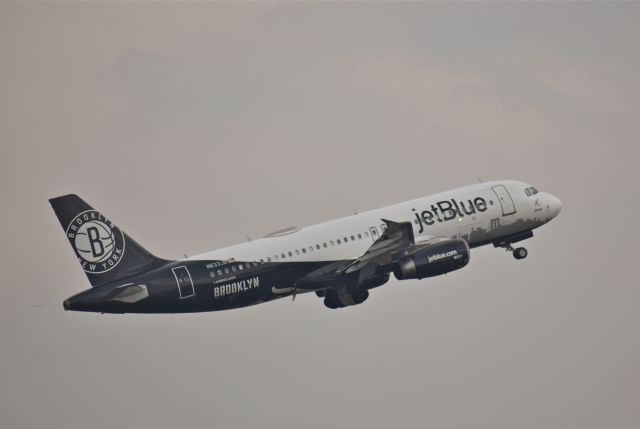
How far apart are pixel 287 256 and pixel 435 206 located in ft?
35.3

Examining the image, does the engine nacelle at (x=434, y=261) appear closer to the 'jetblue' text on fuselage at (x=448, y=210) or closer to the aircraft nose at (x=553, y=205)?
the 'jetblue' text on fuselage at (x=448, y=210)

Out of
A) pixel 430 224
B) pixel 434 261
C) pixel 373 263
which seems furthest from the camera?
pixel 430 224

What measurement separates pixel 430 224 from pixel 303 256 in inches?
346

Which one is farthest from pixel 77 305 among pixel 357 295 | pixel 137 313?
pixel 357 295

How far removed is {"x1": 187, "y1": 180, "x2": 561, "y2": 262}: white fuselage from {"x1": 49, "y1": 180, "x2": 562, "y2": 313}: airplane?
0.19 ft

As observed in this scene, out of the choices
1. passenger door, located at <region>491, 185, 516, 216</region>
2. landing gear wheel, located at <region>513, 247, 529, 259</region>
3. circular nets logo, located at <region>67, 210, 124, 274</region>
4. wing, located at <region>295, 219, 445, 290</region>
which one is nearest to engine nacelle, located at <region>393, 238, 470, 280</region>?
wing, located at <region>295, 219, 445, 290</region>

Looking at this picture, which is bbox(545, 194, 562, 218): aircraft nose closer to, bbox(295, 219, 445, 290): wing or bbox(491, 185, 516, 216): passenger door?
bbox(491, 185, 516, 216): passenger door

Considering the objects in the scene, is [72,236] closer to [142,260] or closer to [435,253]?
[142,260]

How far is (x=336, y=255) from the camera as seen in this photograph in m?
83.9

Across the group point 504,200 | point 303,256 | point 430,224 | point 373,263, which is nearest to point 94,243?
point 303,256

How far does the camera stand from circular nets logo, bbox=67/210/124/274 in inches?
3103

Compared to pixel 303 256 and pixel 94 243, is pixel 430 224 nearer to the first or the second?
pixel 303 256

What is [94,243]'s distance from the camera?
79.1 meters

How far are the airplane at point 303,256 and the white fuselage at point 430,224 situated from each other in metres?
0.06
